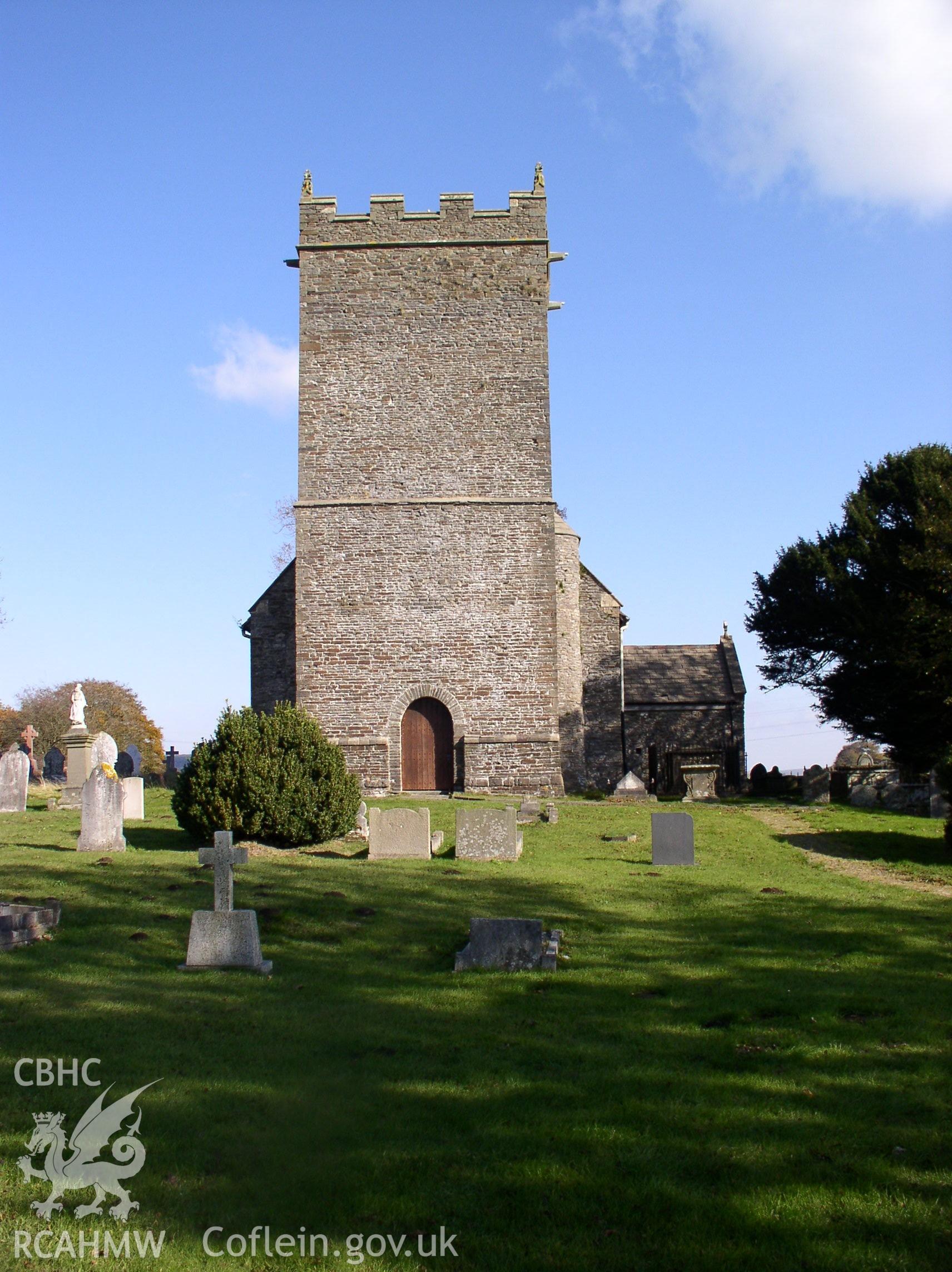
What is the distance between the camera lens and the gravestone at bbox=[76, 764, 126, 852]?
1388 centimetres

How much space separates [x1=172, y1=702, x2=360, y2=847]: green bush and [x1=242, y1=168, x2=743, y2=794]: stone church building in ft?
31.6

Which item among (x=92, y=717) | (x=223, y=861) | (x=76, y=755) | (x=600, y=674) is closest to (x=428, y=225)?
(x=600, y=674)

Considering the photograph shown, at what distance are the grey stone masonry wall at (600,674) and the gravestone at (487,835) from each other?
16.4 metres

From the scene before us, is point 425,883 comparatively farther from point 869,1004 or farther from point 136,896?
point 869,1004

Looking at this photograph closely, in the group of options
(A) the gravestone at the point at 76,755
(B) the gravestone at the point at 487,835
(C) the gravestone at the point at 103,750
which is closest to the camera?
(B) the gravestone at the point at 487,835

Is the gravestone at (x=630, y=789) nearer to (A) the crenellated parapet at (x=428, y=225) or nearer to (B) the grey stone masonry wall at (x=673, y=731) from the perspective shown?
(B) the grey stone masonry wall at (x=673, y=731)

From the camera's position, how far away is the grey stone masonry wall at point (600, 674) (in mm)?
30500

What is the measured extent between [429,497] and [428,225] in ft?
22.3

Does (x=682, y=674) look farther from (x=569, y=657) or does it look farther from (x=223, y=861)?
(x=223, y=861)

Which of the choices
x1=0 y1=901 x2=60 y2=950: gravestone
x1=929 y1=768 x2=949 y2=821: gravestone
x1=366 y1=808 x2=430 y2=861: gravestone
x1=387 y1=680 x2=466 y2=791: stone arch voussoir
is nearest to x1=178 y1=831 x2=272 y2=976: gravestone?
x1=0 y1=901 x2=60 y2=950: gravestone

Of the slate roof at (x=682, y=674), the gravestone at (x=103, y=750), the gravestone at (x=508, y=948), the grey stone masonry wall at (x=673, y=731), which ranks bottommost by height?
the gravestone at (x=508, y=948)

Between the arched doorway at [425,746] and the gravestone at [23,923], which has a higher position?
the arched doorway at [425,746]

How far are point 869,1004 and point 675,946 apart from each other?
2094 millimetres

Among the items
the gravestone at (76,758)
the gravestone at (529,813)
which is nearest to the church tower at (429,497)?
the gravestone at (529,813)
